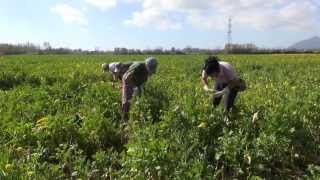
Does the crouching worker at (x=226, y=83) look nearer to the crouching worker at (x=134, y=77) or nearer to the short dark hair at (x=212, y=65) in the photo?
the short dark hair at (x=212, y=65)

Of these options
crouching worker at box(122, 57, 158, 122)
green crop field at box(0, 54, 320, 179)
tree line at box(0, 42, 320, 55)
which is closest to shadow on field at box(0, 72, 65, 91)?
green crop field at box(0, 54, 320, 179)

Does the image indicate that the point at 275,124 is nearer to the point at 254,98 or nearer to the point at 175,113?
the point at 175,113

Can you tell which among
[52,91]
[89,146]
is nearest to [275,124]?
[89,146]

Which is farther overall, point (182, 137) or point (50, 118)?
point (50, 118)

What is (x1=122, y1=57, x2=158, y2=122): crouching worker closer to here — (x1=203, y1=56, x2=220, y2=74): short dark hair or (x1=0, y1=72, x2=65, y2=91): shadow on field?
(x1=203, y1=56, x2=220, y2=74): short dark hair

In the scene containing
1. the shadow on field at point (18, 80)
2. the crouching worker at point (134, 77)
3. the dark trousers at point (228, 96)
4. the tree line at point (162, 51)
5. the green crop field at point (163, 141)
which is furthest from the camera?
the tree line at point (162, 51)

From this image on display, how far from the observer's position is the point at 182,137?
7.19 meters

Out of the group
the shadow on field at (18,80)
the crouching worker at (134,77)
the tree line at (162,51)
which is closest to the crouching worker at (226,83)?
the crouching worker at (134,77)

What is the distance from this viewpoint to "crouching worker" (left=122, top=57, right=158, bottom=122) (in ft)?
30.9

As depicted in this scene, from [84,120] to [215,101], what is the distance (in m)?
2.09

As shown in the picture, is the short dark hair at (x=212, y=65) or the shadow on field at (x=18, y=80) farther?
the shadow on field at (x=18, y=80)

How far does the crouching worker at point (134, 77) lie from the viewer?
30.9 feet

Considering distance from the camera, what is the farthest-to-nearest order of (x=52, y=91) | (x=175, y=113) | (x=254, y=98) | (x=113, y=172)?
1. (x=52, y=91)
2. (x=254, y=98)
3. (x=175, y=113)
4. (x=113, y=172)

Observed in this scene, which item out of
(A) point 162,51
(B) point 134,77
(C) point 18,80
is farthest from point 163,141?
(A) point 162,51
